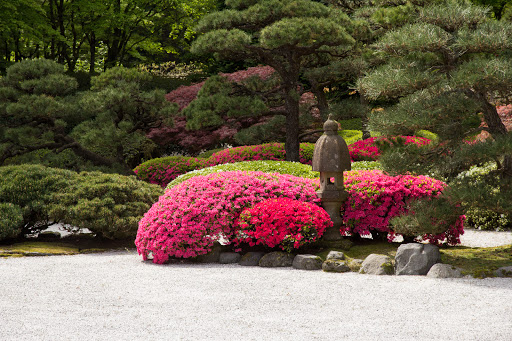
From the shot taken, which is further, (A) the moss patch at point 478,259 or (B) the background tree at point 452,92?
(A) the moss patch at point 478,259

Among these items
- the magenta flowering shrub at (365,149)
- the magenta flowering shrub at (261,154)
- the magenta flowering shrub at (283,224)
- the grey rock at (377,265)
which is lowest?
the grey rock at (377,265)

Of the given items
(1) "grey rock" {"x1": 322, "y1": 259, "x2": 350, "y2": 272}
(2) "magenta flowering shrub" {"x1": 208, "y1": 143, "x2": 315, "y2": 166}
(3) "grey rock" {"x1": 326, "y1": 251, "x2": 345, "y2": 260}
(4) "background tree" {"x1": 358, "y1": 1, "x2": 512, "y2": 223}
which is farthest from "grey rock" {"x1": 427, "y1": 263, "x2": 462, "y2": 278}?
(2) "magenta flowering shrub" {"x1": 208, "y1": 143, "x2": 315, "y2": 166}

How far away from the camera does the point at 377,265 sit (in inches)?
228

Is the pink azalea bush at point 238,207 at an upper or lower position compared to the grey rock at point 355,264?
A: upper

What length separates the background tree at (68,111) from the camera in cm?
1114

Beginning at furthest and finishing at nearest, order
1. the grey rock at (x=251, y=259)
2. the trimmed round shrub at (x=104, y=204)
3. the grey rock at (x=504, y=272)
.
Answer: the trimmed round shrub at (x=104, y=204) → the grey rock at (x=251, y=259) → the grey rock at (x=504, y=272)

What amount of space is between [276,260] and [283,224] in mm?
445

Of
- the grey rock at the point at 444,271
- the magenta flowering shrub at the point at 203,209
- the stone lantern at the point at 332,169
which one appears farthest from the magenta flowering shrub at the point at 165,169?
the grey rock at the point at 444,271

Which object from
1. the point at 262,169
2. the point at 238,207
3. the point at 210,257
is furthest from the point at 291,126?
the point at 210,257

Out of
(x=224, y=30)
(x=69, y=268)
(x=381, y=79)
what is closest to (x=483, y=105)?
(x=381, y=79)

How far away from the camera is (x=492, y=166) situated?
9.38m

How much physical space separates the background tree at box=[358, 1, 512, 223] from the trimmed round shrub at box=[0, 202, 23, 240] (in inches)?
210

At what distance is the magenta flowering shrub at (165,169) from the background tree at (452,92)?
7.29m

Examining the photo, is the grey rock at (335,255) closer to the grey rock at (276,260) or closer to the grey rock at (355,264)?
the grey rock at (355,264)
